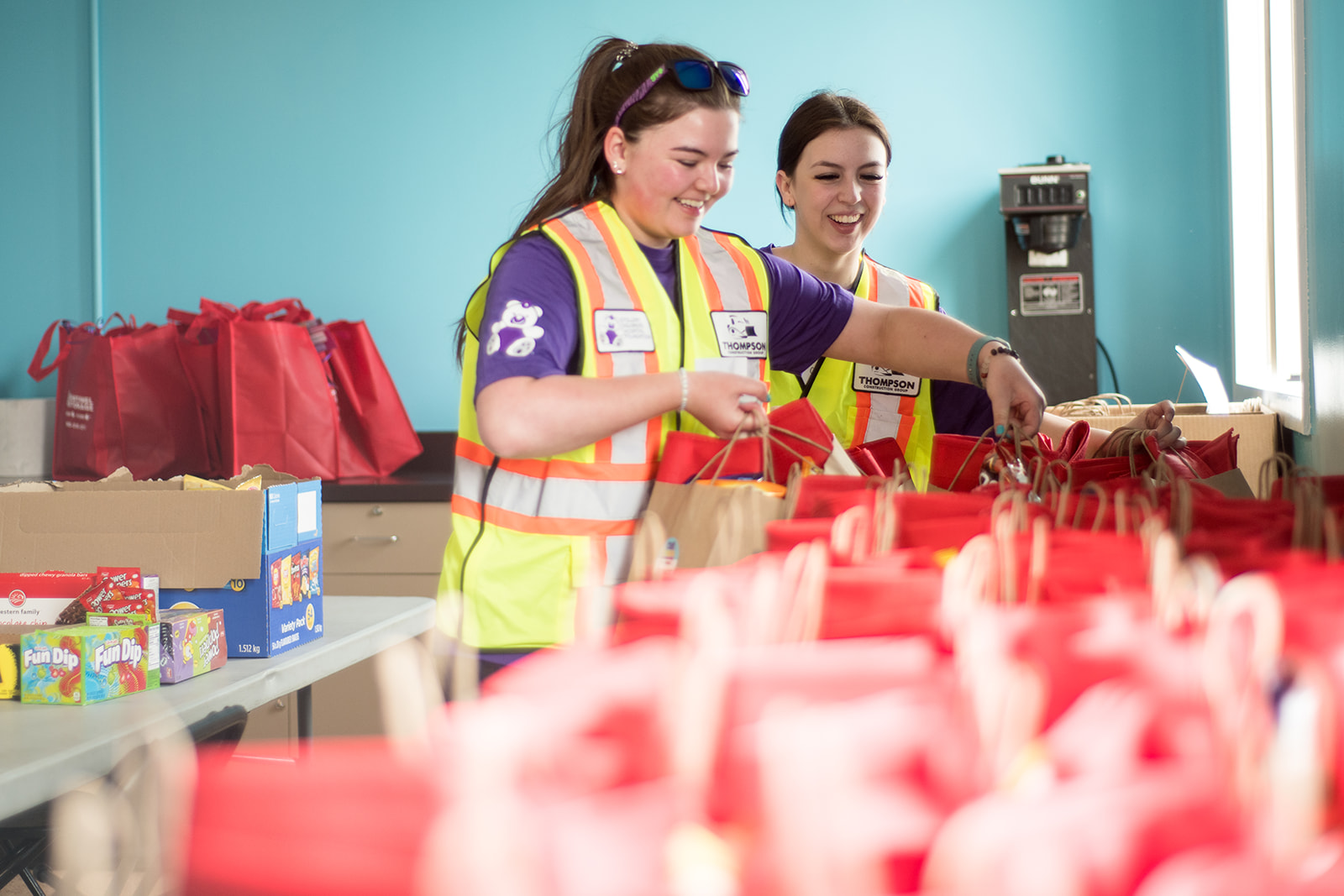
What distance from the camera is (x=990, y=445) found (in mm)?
1316

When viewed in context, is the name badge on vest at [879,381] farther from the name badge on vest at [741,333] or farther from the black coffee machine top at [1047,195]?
the black coffee machine top at [1047,195]

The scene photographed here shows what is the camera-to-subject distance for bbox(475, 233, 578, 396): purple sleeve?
121 cm

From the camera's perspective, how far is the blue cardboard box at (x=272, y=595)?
5.25ft

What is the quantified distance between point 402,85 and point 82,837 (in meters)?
3.66

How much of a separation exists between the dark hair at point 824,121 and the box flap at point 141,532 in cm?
120

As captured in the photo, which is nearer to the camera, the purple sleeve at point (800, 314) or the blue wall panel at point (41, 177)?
the purple sleeve at point (800, 314)

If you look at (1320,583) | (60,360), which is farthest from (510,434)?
(60,360)

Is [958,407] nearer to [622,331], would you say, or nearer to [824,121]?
[824,121]

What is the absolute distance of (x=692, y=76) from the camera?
134cm

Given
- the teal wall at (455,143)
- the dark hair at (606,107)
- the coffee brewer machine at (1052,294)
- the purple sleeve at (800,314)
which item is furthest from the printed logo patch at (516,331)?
the teal wall at (455,143)

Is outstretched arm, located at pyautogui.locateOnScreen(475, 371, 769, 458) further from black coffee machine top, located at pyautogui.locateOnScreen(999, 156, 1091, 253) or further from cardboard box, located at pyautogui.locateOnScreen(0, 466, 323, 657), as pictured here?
black coffee machine top, located at pyautogui.locateOnScreen(999, 156, 1091, 253)

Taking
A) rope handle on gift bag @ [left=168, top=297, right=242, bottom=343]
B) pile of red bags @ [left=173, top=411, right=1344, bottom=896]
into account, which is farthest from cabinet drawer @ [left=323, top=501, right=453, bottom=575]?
pile of red bags @ [left=173, top=411, right=1344, bottom=896]

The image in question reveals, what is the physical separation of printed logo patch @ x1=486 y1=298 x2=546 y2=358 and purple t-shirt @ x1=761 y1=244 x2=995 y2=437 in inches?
31.0

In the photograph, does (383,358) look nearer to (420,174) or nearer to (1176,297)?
(420,174)
